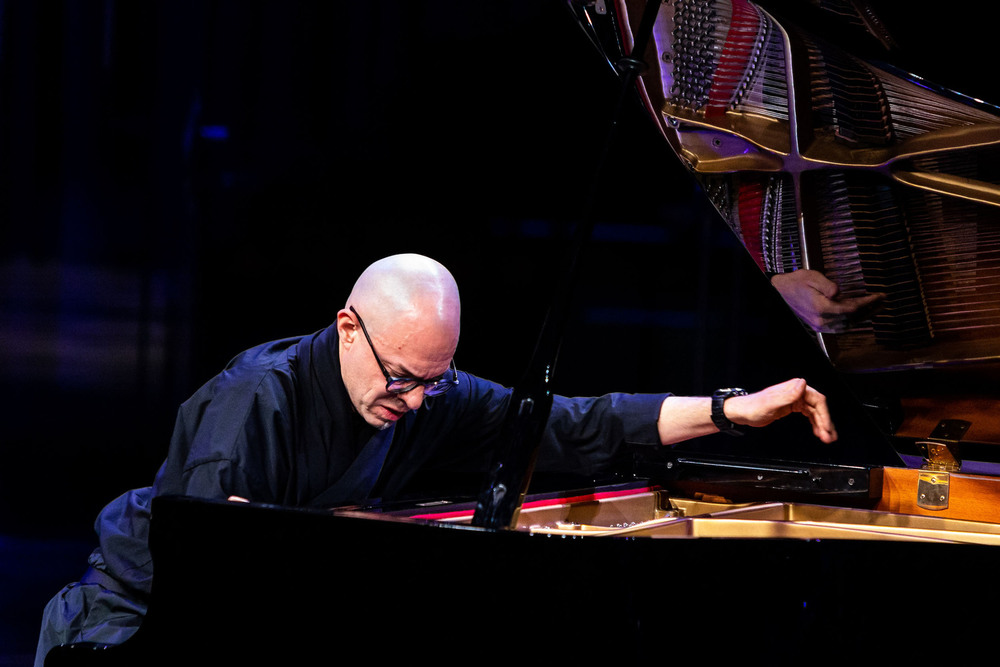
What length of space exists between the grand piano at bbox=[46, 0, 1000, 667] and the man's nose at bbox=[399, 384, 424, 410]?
0.22 meters

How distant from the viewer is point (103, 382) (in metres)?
3.97

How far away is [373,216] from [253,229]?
17.6 inches

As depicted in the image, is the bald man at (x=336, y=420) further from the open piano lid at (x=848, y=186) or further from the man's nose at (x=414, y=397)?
the open piano lid at (x=848, y=186)

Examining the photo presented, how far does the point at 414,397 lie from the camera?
6.72 feet

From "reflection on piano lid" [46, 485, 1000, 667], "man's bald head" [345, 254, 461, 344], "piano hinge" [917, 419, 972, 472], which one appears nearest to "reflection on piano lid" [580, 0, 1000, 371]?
"piano hinge" [917, 419, 972, 472]

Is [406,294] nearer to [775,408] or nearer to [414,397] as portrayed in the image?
[414,397]

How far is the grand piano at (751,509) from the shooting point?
1431 mm

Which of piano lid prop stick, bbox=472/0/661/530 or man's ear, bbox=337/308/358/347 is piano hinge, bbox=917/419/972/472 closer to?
piano lid prop stick, bbox=472/0/661/530

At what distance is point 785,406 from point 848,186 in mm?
527

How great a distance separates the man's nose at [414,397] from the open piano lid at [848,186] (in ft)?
2.45

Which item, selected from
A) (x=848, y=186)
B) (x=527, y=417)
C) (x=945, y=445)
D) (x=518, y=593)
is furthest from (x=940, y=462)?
(x=518, y=593)

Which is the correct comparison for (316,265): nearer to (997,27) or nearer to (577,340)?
(577,340)

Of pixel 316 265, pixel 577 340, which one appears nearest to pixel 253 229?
pixel 316 265

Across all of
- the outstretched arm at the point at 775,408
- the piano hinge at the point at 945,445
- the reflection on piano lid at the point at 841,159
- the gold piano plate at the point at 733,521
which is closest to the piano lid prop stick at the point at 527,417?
the reflection on piano lid at the point at 841,159
